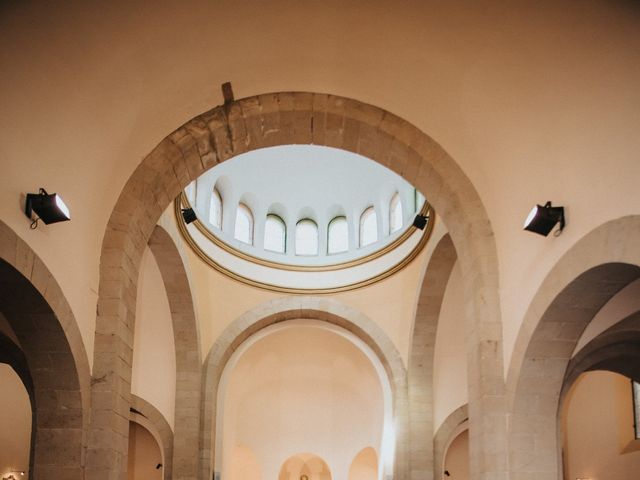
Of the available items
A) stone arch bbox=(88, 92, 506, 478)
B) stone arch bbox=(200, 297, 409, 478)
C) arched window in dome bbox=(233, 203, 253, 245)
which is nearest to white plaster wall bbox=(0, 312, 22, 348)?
stone arch bbox=(88, 92, 506, 478)

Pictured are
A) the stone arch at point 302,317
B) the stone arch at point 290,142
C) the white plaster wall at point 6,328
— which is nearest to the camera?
the stone arch at point 290,142

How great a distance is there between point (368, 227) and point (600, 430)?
266 inches

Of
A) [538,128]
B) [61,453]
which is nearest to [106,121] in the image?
Answer: [61,453]

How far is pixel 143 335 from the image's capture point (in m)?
14.5

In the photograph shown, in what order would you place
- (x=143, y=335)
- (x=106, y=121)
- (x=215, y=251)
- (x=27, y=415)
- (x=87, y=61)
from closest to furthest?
(x=87, y=61), (x=106, y=121), (x=143, y=335), (x=215, y=251), (x=27, y=415)

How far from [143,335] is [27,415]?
597cm

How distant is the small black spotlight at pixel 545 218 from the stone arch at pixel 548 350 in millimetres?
312

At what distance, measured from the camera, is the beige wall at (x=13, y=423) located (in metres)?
18.4

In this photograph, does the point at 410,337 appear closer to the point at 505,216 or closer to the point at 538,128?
the point at 505,216

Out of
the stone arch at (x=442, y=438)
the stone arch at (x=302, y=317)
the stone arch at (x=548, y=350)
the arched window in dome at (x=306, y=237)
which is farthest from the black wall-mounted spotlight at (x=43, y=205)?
the arched window in dome at (x=306, y=237)

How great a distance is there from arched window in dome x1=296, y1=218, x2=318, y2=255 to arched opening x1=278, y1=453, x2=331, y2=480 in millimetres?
8030

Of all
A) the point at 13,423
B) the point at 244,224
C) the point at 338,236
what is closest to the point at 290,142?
the point at 244,224

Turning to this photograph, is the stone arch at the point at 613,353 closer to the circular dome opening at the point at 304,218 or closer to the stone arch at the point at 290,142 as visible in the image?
the stone arch at the point at 290,142

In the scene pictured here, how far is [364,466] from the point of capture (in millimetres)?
21297
